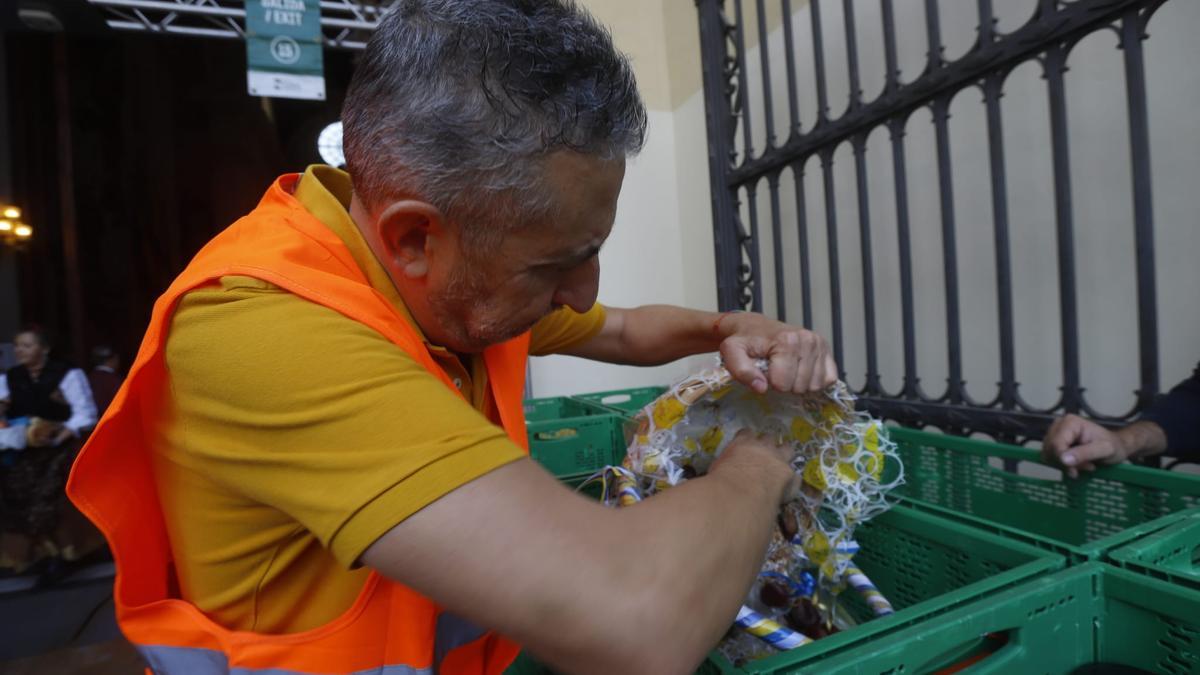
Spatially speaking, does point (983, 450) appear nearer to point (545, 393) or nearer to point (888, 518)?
point (888, 518)

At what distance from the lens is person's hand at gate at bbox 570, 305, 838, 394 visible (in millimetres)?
928

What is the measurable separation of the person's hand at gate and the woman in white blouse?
3.76 metres

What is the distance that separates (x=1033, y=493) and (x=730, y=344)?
641 millimetres

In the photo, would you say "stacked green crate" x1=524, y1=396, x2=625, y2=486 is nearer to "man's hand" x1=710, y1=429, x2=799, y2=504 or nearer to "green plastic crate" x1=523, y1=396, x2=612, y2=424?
"green plastic crate" x1=523, y1=396, x2=612, y2=424

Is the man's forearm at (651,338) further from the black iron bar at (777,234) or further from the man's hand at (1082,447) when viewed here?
the black iron bar at (777,234)

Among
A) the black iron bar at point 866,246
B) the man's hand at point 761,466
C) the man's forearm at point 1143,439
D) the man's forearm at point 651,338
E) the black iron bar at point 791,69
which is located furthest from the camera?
the black iron bar at point 791,69

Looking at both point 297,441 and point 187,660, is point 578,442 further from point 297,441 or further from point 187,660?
point 297,441

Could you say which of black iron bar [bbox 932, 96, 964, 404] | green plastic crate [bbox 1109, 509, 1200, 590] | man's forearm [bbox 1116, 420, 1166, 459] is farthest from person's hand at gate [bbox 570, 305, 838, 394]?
black iron bar [bbox 932, 96, 964, 404]

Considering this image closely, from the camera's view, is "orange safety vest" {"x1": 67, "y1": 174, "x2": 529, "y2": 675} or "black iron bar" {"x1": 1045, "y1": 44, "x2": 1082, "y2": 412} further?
"black iron bar" {"x1": 1045, "y1": 44, "x2": 1082, "y2": 412}

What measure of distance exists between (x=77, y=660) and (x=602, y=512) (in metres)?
3.04

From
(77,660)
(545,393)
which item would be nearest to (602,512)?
(77,660)

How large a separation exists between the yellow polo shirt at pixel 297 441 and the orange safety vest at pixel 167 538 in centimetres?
2

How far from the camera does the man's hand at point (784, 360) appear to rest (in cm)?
92

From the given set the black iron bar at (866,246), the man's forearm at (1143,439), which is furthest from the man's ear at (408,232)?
the black iron bar at (866,246)
